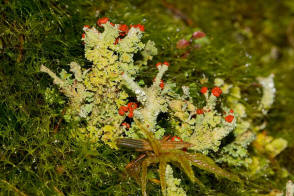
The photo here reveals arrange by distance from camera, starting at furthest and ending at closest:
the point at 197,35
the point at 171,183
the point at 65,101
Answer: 1. the point at 197,35
2. the point at 65,101
3. the point at 171,183

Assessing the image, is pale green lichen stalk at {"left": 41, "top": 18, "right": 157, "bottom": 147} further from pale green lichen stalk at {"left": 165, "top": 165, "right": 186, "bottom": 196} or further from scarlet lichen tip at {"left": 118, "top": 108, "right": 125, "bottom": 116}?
pale green lichen stalk at {"left": 165, "top": 165, "right": 186, "bottom": 196}

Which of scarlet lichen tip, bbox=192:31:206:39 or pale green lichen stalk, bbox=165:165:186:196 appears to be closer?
pale green lichen stalk, bbox=165:165:186:196

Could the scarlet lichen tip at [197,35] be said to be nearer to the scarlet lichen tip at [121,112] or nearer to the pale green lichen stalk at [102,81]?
the pale green lichen stalk at [102,81]

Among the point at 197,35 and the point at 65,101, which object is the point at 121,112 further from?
the point at 197,35

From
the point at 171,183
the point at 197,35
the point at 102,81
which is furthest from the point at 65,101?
the point at 197,35

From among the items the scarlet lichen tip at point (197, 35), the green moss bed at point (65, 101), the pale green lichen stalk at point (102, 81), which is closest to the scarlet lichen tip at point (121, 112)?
the pale green lichen stalk at point (102, 81)

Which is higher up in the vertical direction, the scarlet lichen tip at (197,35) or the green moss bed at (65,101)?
the scarlet lichen tip at (197,35)

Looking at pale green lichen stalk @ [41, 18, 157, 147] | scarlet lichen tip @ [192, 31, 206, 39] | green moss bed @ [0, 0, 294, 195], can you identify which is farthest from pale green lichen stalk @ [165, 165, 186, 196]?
scarlet lichen tip @ [192, 31, 206, 39]

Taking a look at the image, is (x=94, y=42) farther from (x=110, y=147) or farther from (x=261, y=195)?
(x=261, y=195)
